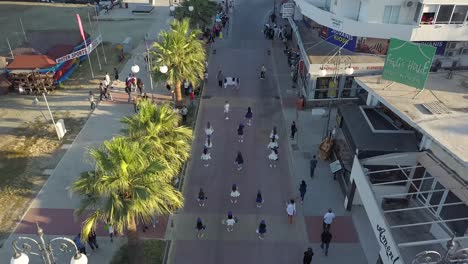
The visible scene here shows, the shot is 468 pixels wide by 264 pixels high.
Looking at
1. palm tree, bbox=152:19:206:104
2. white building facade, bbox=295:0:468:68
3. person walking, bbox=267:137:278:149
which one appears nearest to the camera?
person walking, bbox=267:137:278:149

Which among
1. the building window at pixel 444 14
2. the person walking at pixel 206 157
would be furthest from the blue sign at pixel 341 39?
the person walking at pixel 206 157

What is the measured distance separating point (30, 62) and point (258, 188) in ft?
74.2

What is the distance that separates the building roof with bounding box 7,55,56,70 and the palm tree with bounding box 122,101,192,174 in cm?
1957

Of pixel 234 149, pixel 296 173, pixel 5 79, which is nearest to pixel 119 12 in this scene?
pixel 5 79

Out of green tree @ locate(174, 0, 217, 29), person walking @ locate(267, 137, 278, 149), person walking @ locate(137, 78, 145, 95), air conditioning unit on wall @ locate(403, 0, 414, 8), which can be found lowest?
person walking @ locate(267, 137, 278, 149)

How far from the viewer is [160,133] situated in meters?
16.0

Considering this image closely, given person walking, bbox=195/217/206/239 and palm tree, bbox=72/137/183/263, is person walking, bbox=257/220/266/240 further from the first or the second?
palm tree, bbox=72/137/183/263

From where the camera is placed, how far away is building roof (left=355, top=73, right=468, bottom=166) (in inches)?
638

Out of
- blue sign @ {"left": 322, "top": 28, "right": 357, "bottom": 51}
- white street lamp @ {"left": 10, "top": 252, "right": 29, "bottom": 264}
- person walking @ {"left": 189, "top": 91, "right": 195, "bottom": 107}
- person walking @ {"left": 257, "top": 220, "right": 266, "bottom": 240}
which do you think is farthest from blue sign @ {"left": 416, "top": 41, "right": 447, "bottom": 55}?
white street lamp @ {"left": 10, "top": 252, "right": 29, "bottom": 264}

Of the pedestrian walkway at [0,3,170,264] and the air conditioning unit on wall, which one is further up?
the air conditioning unit on wall

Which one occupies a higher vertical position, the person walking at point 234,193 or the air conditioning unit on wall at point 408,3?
the air conditioning unit on wall at point 408,3

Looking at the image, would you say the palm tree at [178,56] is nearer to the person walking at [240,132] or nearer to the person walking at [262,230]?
the person walking at [240,132]

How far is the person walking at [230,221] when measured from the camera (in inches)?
722

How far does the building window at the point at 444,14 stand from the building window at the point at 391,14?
2.66m
